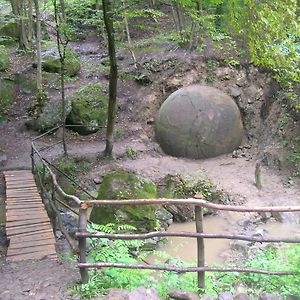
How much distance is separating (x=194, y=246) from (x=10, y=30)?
56.9 ft

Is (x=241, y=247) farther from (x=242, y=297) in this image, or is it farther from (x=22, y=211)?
(x=242, y=297)

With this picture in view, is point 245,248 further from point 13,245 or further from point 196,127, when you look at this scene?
point 196,127

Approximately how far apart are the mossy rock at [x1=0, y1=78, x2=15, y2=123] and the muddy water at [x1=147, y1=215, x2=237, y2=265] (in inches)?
374

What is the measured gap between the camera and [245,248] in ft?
27.7

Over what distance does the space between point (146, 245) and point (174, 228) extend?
6.07 ft

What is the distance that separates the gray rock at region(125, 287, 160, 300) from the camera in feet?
13.0

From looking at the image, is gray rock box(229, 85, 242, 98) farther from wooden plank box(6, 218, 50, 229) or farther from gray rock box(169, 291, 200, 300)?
gray rock box(169, 291, 200, 300)

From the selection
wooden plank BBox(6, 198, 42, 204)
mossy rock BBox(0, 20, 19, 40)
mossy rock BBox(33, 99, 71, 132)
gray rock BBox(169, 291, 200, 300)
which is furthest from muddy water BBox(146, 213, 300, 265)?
mossy rock BBox(0, 20, 19, 40)

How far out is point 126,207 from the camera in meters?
8.80

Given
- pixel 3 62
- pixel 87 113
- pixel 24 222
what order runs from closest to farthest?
pixel 24 222 < pixel 87 113 < pixel 3 62

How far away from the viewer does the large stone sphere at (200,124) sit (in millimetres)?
13172

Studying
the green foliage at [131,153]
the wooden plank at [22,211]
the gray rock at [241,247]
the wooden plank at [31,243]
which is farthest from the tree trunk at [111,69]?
the wooden plank at [31,243]

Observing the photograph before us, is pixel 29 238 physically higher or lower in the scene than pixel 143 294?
lower

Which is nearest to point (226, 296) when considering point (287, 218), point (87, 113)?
point (287, 218)
